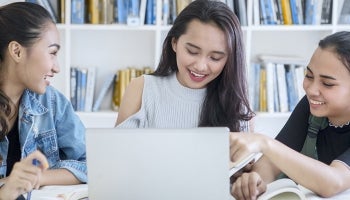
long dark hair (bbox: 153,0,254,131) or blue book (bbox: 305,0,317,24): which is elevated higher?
blue book (bbox: 305,0,317,24)

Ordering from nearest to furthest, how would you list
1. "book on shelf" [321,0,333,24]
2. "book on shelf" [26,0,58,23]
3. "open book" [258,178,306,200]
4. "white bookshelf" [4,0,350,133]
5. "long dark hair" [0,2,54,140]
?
"open book" [258,178,306,200] → "long dark hair" [0,2,54,140] → "book on shelf" [26,0,58,23] → "white bookshelf" [4,0,350,133] → "book on shelf" [321,0,333,24]

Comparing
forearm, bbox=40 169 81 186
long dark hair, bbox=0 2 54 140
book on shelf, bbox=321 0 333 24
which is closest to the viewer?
forearm, bbox=40 169 81 186

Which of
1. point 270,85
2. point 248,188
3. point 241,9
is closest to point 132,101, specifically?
point 248,188

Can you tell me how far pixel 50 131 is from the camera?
1.47 metres

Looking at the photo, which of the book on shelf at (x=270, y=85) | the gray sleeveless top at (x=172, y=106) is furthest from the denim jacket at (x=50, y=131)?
the book on shelf at (x=270, y=85)

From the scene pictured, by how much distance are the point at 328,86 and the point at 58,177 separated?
29.3 inches

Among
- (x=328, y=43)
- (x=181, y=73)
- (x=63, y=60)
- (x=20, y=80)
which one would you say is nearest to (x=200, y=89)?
(x=181, y=73)

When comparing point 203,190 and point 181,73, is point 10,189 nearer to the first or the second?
point 203,190

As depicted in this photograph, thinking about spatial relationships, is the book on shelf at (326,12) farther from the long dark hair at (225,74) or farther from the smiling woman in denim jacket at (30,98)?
the smiling woman in denim jacket at (30,98)

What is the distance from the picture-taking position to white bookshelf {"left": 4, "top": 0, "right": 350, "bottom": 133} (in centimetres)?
288

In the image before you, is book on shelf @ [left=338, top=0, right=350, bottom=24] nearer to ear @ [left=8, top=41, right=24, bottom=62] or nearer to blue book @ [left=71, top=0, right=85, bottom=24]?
blue book @ [left=71, top=0, right=85, bottom=24]

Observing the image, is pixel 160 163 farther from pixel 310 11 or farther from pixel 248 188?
pixel 310 11

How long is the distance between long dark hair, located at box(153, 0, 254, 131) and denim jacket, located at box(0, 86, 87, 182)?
380mm

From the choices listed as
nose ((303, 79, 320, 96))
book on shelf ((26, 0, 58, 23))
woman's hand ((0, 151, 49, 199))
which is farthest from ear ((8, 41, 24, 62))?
book on shelf ((26, 0, 58, 23))
